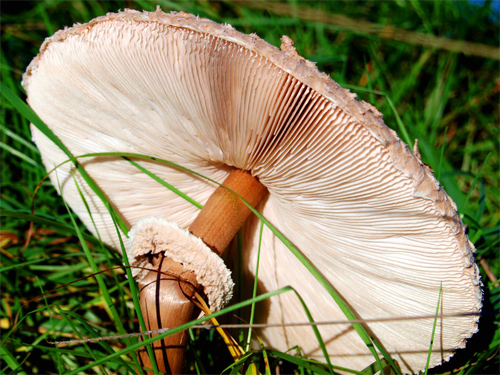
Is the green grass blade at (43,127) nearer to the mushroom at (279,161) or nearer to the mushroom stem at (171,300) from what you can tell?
the mushroom at (279,161)

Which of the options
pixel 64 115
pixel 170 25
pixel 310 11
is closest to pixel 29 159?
pixel 64 115

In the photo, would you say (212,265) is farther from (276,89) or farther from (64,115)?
(64,115)

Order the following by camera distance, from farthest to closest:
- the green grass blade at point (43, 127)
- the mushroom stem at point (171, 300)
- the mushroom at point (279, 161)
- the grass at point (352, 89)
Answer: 1. the grass at point (352, 89)
2. the green grass blade at point (43, 127)
3. the mushroom stem at point (171, 300)
4. the mushroom at point (279, 161)

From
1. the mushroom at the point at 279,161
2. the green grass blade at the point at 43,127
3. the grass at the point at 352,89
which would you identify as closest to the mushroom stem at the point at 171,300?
the mushroom at the point at 279,161

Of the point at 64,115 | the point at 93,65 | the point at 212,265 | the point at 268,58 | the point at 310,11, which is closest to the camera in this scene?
the point at 268,58

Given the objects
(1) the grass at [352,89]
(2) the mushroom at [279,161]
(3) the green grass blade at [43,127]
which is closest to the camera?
(2) the mushroom at [279,161]

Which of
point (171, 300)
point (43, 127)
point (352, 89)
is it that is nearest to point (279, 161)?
point (171, 300)

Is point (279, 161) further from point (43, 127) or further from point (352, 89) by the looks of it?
point (352, 89)

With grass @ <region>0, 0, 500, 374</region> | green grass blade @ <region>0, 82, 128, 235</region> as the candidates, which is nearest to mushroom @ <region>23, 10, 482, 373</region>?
green grass blade @ <region>0, 82, 128, 235</region>
